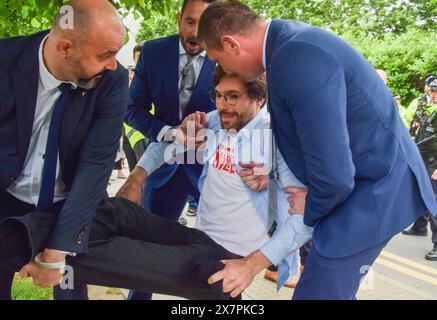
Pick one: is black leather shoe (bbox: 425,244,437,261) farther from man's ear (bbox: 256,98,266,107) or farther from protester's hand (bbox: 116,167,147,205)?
protester's hand (bbox: 116,167,147,205)

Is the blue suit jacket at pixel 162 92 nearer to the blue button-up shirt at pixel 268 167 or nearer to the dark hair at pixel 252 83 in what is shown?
the blue button-up shirt at pixel 268 167

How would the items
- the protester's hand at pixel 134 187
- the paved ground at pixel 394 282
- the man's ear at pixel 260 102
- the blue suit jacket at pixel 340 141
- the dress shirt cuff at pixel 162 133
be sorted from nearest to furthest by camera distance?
1. the blue suit jacket at pixel 340 141
2. the man's ear at pixel 260 102
3. the protester's hand at pixel 134 187
4. the dress shirt cuff at pixel 162 133
5. the paved ground at pixel 394 282

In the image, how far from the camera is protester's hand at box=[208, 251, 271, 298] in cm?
212

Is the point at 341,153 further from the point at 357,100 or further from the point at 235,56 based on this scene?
the point at 235,56

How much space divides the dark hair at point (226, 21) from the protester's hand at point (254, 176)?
2.27ft

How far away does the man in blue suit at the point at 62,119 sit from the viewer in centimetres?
200

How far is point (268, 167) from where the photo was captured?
8.15ft

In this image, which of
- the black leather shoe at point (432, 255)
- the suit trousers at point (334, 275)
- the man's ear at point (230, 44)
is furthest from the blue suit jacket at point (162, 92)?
the black leather shoe at point (432, 255)

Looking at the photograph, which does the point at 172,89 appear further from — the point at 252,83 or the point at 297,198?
the point at 297,198

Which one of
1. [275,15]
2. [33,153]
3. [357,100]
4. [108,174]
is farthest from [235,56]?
[275,15]

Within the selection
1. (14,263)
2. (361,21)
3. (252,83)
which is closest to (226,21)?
(252,83)

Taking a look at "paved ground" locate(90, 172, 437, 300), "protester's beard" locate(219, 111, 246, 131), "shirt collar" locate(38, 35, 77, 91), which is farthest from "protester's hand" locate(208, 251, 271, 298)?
"paved ground" locate(90, 172, 437, 300)

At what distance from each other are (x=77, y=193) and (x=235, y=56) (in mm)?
891

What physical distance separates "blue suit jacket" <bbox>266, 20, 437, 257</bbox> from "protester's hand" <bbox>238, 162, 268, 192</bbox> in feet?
1.20
